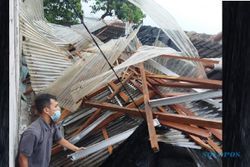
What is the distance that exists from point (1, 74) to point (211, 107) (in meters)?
3.35

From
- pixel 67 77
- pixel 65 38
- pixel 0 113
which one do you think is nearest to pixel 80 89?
pixel 67 77

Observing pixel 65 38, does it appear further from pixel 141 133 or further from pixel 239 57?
pixel 239 57

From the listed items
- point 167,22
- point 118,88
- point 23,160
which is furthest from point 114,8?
point 23,160

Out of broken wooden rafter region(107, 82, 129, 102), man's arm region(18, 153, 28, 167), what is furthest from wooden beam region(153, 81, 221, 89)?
man's arm region(18, 153, 28, 167)

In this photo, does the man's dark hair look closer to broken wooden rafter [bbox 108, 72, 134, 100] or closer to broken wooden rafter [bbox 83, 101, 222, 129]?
broken wooden rafter [bbox 83, 101, 222, 129]

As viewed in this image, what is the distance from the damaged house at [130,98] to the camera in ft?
12.0

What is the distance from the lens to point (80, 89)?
414 cm

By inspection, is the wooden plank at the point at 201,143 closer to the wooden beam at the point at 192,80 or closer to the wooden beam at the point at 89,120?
the wooden beam at the point at 192,80

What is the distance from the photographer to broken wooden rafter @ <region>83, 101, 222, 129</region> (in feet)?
10.9

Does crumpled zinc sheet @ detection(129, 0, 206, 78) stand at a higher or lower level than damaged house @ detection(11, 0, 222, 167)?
higher

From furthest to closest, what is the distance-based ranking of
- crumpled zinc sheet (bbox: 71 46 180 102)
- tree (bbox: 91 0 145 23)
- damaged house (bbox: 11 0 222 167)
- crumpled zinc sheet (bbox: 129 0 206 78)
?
tree (bbox: 91 0 145 23) → crumpled zinc sheet (bbox: 71 46 180 102) → crumpled zinc sheet (bbox: 129 0 206 78) → damaged house (bbox: 11 0 222 167)

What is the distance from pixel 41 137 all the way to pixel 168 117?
45.6 inches

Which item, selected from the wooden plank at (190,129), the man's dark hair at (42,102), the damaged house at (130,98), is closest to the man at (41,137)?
the man's dark hair at (42,102)

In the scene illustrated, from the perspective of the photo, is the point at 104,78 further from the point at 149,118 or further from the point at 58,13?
the point at 58,13
